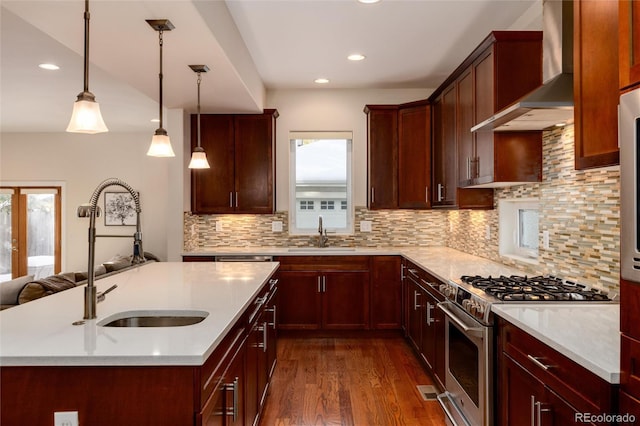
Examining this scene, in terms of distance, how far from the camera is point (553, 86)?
81.7 inches

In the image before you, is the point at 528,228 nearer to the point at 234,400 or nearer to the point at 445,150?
the point at 445,150

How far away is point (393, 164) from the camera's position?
187 inches

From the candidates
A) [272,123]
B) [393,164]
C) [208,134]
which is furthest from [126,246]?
[393,164]

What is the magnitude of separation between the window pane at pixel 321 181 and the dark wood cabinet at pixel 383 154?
482 millimetres

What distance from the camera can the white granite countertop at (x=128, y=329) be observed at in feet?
4.32

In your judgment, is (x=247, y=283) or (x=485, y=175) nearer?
(x=247, y=283)

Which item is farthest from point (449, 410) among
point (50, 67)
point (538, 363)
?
point (50, 67)

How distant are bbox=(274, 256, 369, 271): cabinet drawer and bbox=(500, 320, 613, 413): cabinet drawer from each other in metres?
2.61

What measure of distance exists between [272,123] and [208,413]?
3728mm

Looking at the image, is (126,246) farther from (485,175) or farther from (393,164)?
(485,175)

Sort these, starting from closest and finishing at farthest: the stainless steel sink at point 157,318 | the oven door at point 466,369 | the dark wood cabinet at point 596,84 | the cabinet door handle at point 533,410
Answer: the dark wood cabinet at point 596,84
the cabinet door handle at point 533,410
the stainless steel sink at point 157,318
the oven door at point 466,369

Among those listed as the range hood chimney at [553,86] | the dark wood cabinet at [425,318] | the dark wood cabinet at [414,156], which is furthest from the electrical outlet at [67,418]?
the dark wood cabinet at [414,156]

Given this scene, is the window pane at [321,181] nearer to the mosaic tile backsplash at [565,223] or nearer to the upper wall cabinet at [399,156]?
the upper wall cabinet at [399,156]

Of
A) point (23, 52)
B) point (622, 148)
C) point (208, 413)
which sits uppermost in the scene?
point (23, 52)
